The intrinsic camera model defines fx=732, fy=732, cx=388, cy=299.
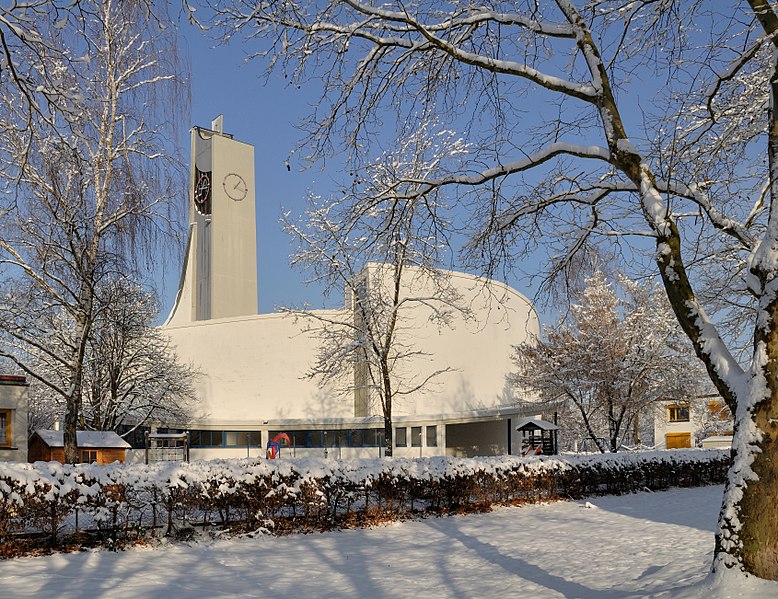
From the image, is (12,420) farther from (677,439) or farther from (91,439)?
(677,439)

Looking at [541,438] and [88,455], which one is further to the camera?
[541,438]

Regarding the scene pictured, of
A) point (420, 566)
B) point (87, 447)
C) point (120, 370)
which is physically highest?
point (120, 370)

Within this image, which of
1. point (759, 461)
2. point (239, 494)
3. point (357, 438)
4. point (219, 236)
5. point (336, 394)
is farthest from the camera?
point (219, 236)

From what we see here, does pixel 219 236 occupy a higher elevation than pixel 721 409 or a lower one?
higher

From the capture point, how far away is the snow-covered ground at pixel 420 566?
7586 millimetres

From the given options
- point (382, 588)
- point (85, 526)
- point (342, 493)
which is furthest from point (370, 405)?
point (382, 588)

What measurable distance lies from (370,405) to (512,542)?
29.1 metres

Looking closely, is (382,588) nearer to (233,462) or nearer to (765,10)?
(233,462)

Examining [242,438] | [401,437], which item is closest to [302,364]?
[242,438]

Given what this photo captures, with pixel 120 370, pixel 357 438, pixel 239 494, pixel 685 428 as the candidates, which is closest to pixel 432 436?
pixel 357 438

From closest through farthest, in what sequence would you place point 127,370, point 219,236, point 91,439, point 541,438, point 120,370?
point 91,439, point 120,370, point 541,438, point 127,370, point 219,236

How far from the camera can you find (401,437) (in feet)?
132

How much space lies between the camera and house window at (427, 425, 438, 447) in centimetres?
3981

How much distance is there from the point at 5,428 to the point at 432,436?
23.5m
